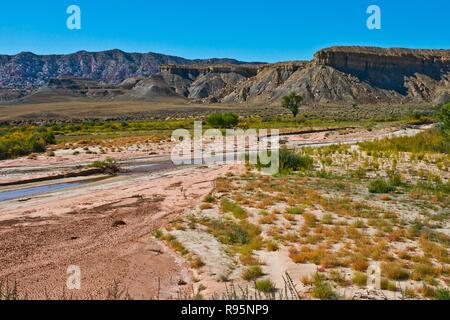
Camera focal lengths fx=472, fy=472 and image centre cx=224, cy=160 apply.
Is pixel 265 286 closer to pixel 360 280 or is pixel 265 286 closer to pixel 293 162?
pixel 360 280

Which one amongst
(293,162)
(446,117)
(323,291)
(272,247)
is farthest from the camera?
(446,117)

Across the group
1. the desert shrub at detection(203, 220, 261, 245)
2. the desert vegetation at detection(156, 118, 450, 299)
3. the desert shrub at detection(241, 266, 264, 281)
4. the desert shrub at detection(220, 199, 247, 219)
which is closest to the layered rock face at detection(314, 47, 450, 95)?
the desert vegetation at detection(156, 118, 450, 299)

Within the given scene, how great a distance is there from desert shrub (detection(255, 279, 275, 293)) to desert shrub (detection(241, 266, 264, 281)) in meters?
0.57

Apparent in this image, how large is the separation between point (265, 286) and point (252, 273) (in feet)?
3.00

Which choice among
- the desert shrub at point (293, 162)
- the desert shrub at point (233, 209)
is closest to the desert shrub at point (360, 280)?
the desert shrub at point (233, 209)

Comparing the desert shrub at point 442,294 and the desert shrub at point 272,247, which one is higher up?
the desert shrub at point 442,294

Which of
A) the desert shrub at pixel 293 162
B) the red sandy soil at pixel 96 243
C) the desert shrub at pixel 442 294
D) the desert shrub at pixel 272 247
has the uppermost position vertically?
the desert shrub at pixel 293 162

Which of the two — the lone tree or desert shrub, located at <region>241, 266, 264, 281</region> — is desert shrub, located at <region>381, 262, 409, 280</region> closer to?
desert shrub, located at <region>241, 266, 264, 281</region>

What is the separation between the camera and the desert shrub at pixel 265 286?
26.0 ft

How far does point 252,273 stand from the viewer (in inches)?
350

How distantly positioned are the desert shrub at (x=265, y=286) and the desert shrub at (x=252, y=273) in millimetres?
570

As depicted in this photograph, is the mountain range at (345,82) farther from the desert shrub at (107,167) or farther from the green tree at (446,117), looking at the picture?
the desert shrub at (107,167)

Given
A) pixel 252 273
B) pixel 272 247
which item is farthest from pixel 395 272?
pixel 272 247
